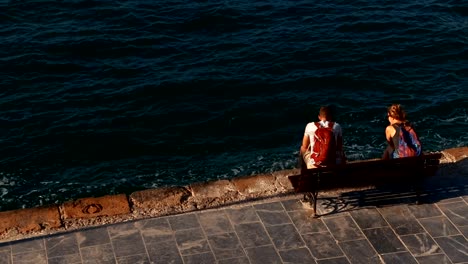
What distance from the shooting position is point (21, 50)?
67.5ft

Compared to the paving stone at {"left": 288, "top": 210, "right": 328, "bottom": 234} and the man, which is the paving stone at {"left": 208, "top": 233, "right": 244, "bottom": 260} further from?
the man

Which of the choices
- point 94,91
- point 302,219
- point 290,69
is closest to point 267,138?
point 290,69

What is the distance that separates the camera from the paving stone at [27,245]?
9.56m

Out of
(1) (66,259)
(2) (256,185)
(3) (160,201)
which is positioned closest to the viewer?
(1) (66,259)

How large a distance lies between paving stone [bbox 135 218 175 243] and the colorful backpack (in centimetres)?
339

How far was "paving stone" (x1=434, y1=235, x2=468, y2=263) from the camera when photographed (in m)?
9.55

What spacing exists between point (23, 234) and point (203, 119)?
799 centimetres

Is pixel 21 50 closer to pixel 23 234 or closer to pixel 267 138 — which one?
pixel 267 138

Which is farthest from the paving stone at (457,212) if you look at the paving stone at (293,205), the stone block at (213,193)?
the stone block at (213,193)

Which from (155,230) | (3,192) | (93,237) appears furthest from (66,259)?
→ (3,192)

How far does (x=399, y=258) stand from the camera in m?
9.52

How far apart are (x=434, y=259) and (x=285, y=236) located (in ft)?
6.23

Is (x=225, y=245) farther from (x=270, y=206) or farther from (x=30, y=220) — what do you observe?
(x=30, y=220)

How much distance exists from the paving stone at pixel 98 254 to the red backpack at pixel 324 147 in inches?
119
